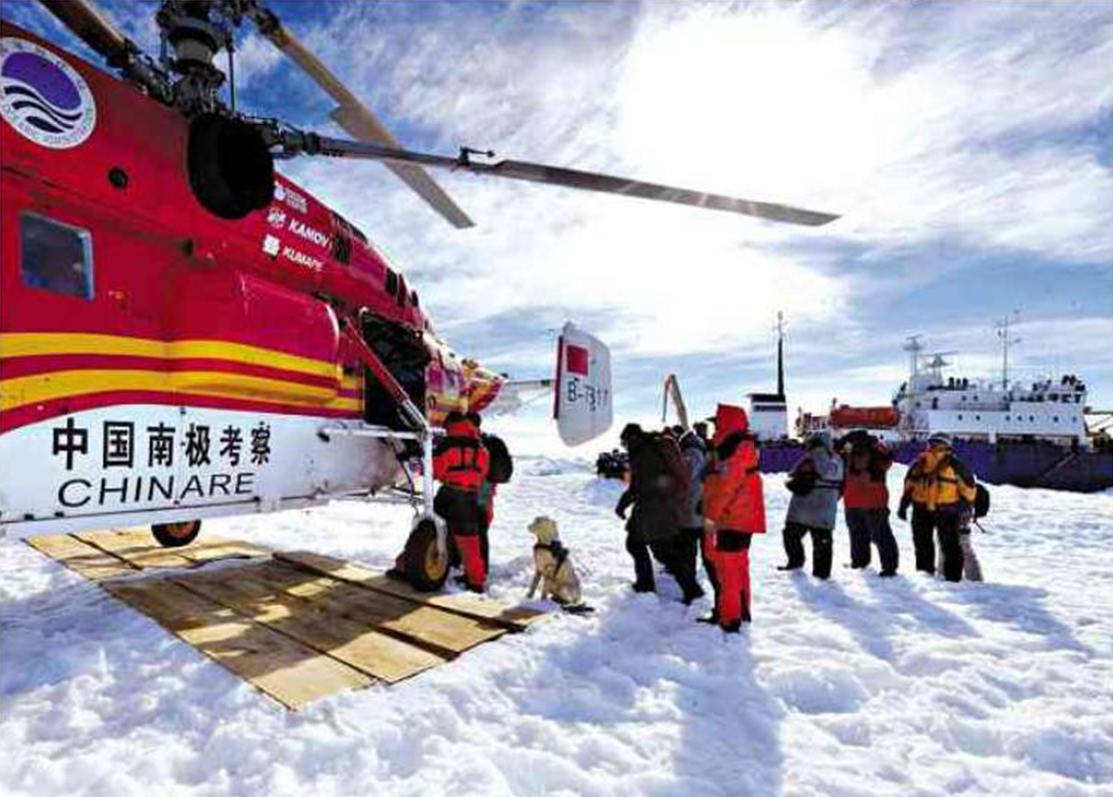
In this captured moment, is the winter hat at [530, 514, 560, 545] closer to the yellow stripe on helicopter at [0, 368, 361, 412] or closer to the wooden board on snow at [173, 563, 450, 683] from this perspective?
the wooden board on snow at [173, 563, 450, 683]

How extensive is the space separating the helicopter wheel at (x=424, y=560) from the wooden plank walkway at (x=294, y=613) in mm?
136

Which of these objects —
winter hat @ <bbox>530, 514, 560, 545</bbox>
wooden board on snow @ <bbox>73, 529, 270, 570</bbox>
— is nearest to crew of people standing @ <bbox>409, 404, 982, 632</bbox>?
winter hat @ <bbox>530, 514, 560, 545</bbox>

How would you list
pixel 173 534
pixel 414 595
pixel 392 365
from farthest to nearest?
pixel 173 534, pixel 392 365, pixel 414 595

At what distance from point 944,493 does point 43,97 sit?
8975mm

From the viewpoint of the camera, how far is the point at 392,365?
810cm

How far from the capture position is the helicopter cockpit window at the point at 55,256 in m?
3.95

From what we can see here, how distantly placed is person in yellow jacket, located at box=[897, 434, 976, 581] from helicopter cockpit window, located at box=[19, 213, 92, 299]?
327 inches

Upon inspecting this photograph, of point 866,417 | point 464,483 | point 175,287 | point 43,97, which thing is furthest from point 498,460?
point 866,417

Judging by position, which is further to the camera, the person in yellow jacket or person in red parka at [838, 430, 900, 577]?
person in red parka at [838, 430, 900, 577]

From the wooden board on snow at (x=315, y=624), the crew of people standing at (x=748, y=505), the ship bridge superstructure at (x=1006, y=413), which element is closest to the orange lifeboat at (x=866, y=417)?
the ship bridge superstructure at (x=1006, y=413)

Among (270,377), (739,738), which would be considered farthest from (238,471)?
(739,738)

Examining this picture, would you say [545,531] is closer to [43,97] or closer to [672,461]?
[672,461]

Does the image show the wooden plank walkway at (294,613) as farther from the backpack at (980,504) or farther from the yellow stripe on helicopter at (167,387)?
the backpack at (980,504)

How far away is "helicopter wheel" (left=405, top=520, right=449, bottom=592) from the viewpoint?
6.53 meters
